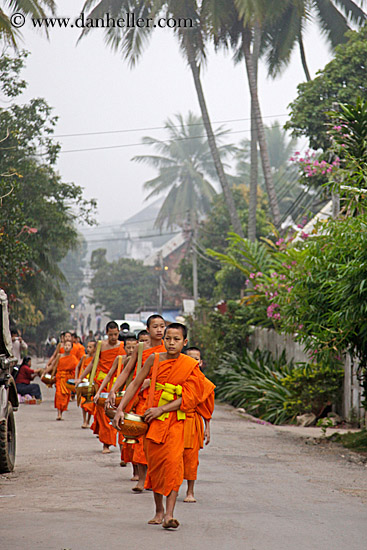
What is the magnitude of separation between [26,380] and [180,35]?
48.3 ft

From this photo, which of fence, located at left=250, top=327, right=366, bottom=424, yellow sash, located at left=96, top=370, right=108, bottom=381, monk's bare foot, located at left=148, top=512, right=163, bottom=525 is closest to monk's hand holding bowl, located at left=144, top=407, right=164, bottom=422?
monk's bare foot, located at left=148, top=512, right=163, bottom=525

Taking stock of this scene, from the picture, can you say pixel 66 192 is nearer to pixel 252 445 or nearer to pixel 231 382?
pixel 231 382

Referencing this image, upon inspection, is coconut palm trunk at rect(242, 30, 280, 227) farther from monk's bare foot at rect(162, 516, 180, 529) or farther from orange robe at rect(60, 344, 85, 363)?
monk's bare foot at rect(162, 516, 180, 529)

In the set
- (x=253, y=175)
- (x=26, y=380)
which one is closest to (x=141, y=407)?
(x=26, y=380)

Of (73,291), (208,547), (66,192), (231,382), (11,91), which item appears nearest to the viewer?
(208,547)

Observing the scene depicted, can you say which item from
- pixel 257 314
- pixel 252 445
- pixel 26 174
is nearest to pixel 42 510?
pixel 252 445

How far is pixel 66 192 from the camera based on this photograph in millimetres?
27219

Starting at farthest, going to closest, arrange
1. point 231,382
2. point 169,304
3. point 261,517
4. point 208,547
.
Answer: point 169,304 < point 231,382 < point 261,517 < point 208,547

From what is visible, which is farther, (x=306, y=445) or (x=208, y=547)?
(x=306, y=445)

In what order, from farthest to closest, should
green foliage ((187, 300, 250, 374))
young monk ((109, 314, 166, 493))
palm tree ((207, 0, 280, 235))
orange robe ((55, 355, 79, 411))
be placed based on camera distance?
palm tree ((207, 0, 280, 235)), green foliage ((187, 300, 250, 374)), orange robe ((55, 355, 79, 411)), young monk ((109, 314, 166, 493))

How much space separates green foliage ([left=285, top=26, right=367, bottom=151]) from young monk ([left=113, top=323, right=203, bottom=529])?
17.7 metres

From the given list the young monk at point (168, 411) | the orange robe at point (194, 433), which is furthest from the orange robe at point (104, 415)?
the young monk at point (168, 411)

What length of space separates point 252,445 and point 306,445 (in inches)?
39.5

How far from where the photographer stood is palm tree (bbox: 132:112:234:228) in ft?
201
